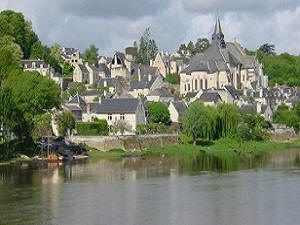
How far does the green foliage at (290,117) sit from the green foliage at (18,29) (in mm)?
35581

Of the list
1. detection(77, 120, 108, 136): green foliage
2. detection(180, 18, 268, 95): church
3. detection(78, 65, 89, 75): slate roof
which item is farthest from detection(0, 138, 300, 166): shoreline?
detection(78, 65, 89, 75): slate roof

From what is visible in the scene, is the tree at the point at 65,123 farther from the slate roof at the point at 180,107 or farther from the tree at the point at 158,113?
the slate roof at the point at 180,107

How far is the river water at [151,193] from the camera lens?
35750 mm

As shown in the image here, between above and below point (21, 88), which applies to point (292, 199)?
below

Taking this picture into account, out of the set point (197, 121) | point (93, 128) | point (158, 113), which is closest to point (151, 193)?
point (93, 128)

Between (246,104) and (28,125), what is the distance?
3963 cm

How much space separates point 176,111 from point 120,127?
35.2ft

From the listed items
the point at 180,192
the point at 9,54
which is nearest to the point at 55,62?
the point at 9,54

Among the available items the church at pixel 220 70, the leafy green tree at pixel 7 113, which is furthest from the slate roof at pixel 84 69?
the leafy green tree at pixel 7 113

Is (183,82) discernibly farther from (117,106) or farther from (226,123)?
(117,106)

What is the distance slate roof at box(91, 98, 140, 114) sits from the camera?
7925cm

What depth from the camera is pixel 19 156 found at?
64312 millimetres

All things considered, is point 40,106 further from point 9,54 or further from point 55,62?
point 55,62

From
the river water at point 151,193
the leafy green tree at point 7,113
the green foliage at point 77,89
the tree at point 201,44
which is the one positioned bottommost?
the river water at point 151,193
